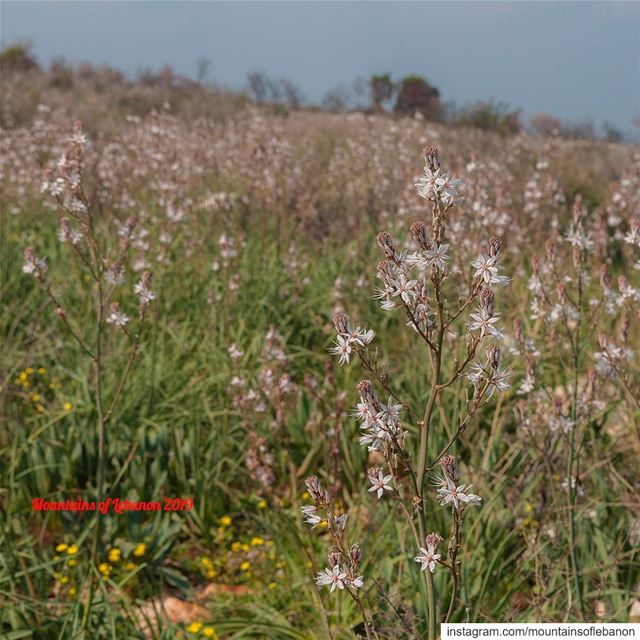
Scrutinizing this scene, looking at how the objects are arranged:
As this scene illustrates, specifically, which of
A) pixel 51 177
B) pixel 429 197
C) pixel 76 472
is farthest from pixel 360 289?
pixel 429 197

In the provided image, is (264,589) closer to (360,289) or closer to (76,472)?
(76,472)

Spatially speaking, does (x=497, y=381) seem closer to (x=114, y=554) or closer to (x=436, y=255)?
(x=436, y=255)

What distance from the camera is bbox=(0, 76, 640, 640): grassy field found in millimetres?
→ 3004

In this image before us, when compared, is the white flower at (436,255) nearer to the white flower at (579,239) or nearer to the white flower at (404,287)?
the white flower at (404,287)

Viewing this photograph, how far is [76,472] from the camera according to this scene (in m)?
4.29

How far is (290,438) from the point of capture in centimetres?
457

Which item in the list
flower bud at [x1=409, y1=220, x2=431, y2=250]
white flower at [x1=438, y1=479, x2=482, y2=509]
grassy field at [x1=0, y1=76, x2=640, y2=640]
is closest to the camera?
flower bud at [x1=409, y1=220, x2=431, y2=250]

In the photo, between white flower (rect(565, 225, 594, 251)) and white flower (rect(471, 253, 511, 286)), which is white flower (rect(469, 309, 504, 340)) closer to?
white flower (rect(471, 253, 511, 286))

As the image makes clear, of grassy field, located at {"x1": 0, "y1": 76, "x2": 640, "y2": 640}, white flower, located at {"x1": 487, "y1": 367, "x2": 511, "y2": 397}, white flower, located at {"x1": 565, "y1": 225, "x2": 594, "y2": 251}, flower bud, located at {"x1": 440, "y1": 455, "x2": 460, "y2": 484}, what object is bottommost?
grassy field, located at {"x1": 0, "y1": 76, "x2": 640, "y2": 640}

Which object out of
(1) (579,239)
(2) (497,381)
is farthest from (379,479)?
(1) (579,239)

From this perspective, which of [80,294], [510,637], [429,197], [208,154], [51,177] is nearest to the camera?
[429,197]

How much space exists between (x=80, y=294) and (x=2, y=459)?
1766 mm

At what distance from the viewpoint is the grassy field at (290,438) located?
3004 millimetres

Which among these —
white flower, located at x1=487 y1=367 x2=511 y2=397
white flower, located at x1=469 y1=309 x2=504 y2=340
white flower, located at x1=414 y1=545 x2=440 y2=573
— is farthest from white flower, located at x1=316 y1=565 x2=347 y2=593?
white flower, located at x1=469 y1=309 x2=504 y2=340
